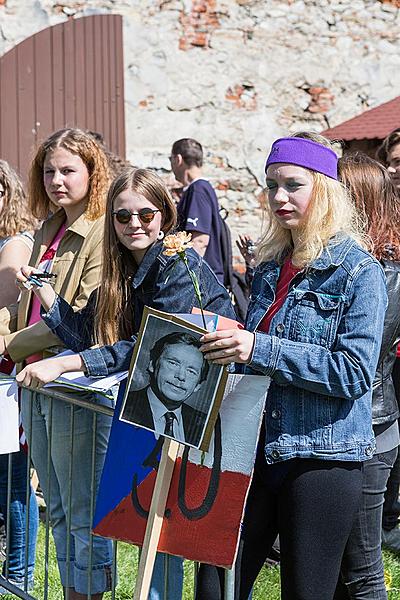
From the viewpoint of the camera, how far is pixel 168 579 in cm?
279

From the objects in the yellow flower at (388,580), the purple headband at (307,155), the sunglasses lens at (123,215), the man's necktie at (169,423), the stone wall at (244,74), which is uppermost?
the stone wall at (244,74)

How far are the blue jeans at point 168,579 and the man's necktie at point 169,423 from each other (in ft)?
1.93

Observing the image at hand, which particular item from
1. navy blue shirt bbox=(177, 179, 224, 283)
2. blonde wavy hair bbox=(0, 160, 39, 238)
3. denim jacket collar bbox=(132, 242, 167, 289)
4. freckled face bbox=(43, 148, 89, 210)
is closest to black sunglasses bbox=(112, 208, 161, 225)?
denim jacket collar bbox=(132, 242, 167, 289)

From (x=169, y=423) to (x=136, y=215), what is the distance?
2.50 feet

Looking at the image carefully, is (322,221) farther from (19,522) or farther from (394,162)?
(19,522)

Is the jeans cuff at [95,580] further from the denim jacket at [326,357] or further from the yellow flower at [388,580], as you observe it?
the yellow flower at [388,580]

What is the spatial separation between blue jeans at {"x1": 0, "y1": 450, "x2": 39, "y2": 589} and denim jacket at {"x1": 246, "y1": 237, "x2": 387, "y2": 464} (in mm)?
1498

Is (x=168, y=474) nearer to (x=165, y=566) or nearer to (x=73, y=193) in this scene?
(x=165, y=566)

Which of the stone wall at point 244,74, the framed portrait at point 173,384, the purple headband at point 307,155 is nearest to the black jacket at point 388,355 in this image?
the purple headband at point 307,155

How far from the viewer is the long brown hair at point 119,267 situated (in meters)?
2.83

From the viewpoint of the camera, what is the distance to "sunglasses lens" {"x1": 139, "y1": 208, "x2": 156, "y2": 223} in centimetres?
281

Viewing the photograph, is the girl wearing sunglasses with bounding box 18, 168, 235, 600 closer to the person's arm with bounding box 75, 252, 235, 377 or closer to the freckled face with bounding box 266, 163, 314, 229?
the person's arm with bounding box 75, 252, 235, 377

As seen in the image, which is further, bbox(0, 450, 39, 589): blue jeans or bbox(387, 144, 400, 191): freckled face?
bbox(387, 144, 400, 191): freckled face

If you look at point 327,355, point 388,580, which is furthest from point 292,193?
point 388,580
